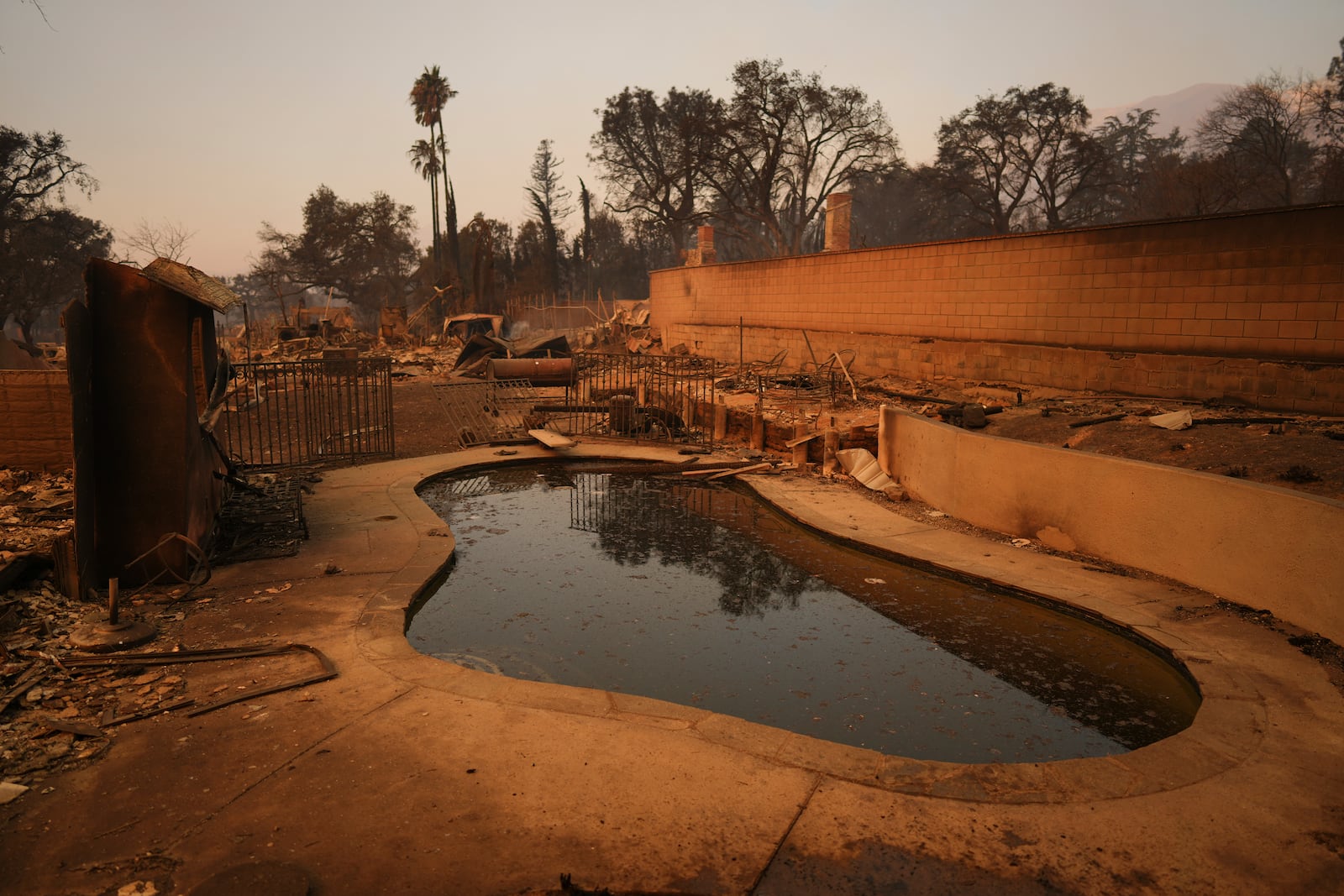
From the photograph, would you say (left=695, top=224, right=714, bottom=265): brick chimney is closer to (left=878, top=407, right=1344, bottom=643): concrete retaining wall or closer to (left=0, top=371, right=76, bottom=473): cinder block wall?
(left=878, top=407, right=1344, bottom=643): concrete retaining wall

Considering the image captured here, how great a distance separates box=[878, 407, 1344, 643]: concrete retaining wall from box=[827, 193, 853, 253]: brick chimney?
13220mm

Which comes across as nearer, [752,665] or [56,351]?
[752,665]

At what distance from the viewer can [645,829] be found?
3594 millimetres

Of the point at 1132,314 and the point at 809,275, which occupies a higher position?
the point at 809,275

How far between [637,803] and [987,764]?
1.93m

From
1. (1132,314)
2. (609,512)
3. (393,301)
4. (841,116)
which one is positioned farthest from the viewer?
(393,301)

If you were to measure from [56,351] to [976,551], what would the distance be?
3545 centimetres

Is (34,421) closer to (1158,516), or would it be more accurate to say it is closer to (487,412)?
(487,412)

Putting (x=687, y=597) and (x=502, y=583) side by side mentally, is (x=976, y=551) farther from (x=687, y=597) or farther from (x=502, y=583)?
(x=502, y=583)

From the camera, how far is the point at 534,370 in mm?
21266

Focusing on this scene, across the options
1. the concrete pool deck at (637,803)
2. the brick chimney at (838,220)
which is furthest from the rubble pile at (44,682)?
the brick chimney at (838,220)

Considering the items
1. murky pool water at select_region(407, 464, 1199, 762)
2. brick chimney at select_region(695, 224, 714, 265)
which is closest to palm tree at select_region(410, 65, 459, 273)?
brick chimney at select_region(695, 224, 714, 265)

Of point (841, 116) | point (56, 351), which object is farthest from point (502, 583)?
point (841, 116)

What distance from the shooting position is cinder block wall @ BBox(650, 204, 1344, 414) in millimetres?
9570
